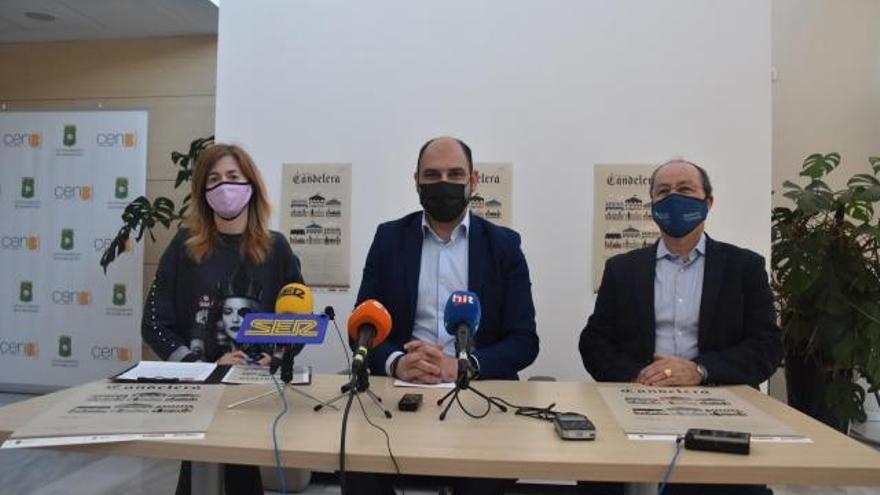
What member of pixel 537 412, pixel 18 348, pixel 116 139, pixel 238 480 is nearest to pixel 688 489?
pixel 537 412

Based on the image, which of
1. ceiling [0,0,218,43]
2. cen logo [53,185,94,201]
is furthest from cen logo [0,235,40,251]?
ceiling [0,0,218,43]

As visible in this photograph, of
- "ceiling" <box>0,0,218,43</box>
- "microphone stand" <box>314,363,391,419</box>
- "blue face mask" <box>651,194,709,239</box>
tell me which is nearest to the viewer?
"microphone stand" <box>314,363,391,419</box>

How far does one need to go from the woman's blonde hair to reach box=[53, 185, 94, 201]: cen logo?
311cm

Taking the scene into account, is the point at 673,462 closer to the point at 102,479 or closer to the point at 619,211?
the point at 619,211

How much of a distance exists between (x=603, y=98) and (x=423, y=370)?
202 centimetres

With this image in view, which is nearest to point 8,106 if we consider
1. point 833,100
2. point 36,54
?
point 36,54

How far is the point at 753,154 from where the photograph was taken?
113 inches

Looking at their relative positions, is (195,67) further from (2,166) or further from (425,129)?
(425,129)

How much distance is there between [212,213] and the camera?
6.79 feet

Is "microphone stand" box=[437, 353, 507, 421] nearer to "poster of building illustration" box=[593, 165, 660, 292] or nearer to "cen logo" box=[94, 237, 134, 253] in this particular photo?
"poster of building illustration" box=[593, 165, 660, 292]

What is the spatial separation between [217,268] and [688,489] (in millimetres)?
1643

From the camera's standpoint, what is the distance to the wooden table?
940 mm

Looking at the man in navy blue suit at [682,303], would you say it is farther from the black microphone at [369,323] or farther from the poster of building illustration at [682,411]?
the black microphone at [369,323]

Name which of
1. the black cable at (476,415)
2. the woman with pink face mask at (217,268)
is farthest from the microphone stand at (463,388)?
the woman with pink face mask at (217,268)
